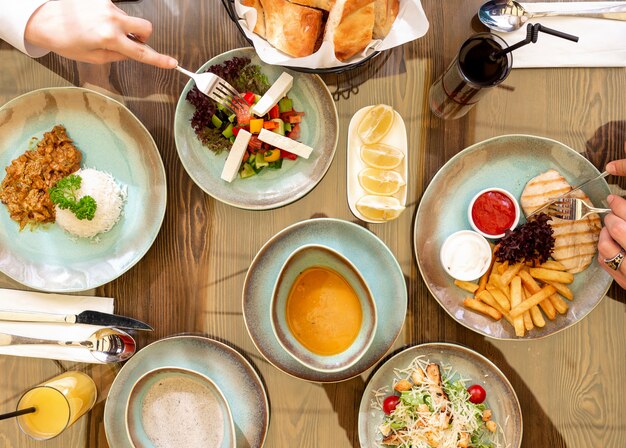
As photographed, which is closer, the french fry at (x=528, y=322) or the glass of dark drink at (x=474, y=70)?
the glass of dark drink at (x=474, y=70)

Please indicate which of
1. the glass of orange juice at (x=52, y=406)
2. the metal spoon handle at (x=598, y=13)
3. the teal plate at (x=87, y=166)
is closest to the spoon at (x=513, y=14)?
the metal spoon handle at (x=598, y=13)

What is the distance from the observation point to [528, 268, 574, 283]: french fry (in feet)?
5.69

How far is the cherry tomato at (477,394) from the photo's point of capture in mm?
1751

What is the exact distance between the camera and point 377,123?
5.82 feet

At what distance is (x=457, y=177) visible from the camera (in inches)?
71.2

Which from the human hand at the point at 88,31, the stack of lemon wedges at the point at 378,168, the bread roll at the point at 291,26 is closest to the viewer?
the human hand at the point at 88,31

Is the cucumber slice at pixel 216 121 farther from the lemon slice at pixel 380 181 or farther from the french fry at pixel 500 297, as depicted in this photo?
the french fry at pixel 500 297

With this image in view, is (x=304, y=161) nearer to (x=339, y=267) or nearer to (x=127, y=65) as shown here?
(x=339, y=267)

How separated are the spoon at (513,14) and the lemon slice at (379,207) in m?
0.78

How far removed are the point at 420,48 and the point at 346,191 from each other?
64cm

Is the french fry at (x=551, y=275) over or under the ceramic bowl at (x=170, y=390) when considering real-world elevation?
over

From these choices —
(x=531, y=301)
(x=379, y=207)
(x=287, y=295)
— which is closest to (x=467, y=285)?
(x=531, y=301)

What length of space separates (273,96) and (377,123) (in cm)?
40

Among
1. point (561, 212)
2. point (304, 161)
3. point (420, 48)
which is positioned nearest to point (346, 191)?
point (304, 161)
